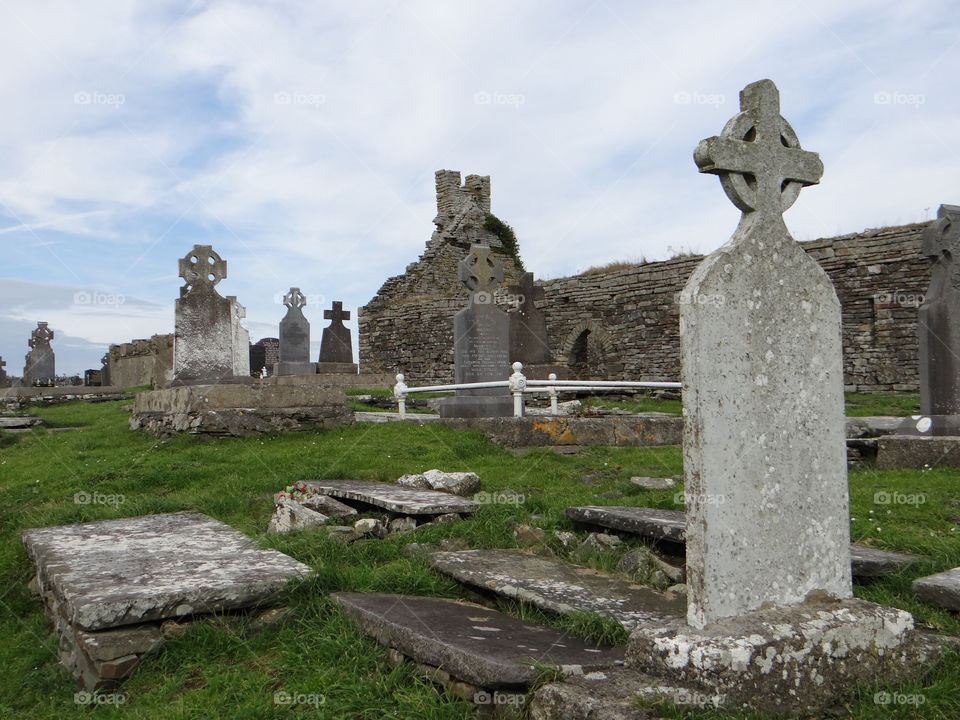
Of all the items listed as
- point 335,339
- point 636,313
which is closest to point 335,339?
point 335,339

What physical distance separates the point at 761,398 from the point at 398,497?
3.02 m

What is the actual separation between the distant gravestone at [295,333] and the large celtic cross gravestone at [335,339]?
4.68ft

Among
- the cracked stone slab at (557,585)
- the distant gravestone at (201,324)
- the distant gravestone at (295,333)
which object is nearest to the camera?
the cracked stone slab at (557,585)

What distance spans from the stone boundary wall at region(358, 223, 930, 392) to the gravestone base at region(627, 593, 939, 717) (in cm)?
1151

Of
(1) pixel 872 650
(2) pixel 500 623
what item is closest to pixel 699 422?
(1) pixel 872 650

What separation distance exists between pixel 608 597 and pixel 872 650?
1.08 meters

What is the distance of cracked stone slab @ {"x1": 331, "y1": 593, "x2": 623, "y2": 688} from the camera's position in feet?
8.04

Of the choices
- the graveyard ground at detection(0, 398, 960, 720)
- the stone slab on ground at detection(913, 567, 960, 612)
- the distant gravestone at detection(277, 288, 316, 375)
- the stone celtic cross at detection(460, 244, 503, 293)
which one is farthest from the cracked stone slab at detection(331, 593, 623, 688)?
the distant gravestone at detection(277, 288, 316, 375)

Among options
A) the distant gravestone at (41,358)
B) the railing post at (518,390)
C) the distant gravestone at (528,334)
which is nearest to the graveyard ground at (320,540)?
the railing post at (518,390)

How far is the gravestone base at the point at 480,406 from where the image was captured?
10492 millimetres

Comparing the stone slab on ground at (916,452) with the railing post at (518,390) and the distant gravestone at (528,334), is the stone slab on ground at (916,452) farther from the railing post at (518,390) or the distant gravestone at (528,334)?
the distant gravestone at (528,334)

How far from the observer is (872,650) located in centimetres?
258

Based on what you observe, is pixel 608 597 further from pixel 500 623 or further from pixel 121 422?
pixel 121 422

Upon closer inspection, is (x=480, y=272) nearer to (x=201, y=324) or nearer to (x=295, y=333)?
(x=201, y=324)
